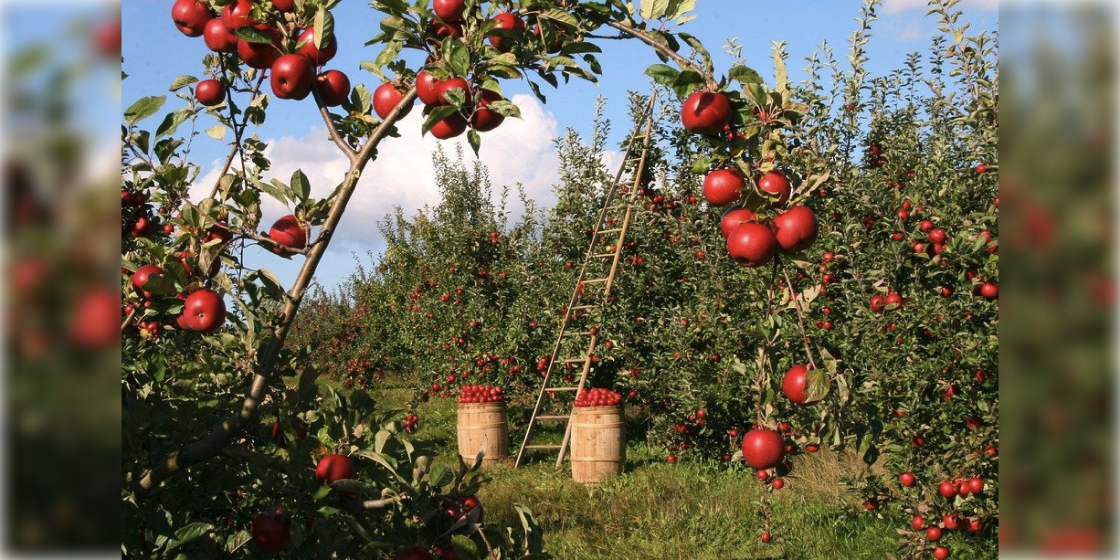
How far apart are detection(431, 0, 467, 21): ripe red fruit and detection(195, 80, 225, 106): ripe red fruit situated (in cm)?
48

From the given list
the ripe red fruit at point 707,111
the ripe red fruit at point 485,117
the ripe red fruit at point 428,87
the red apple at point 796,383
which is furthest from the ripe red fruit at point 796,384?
the ripe red fruit at point 428,87

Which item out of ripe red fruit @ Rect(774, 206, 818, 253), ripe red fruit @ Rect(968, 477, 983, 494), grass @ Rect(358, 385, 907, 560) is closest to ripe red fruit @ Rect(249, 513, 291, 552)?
ripe red fruit @ Rect(774, 206, 818, 253)

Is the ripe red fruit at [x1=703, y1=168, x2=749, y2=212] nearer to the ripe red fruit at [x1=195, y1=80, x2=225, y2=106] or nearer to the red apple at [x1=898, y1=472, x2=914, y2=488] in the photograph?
the ripe red fruit at [x1=195, y1=80, x2=225, y2=106]

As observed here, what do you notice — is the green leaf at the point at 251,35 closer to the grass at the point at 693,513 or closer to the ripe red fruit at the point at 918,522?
the grass at the point at 693,513

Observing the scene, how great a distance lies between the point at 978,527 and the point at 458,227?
704 cm

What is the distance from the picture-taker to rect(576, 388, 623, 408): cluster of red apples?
677 centimetres

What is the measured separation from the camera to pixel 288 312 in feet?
4.76

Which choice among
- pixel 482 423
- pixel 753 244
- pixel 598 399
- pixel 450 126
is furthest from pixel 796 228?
pixel 482 423

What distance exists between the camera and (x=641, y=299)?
7.77m

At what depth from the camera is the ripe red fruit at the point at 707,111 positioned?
1.34 metres

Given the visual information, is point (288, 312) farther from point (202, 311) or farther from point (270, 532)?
point (270, 532)

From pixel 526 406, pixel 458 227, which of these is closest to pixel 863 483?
pixel 526 406

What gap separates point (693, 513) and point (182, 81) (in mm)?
4393

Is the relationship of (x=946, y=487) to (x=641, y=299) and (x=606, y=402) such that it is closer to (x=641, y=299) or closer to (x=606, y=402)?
(x=606, y=402)
